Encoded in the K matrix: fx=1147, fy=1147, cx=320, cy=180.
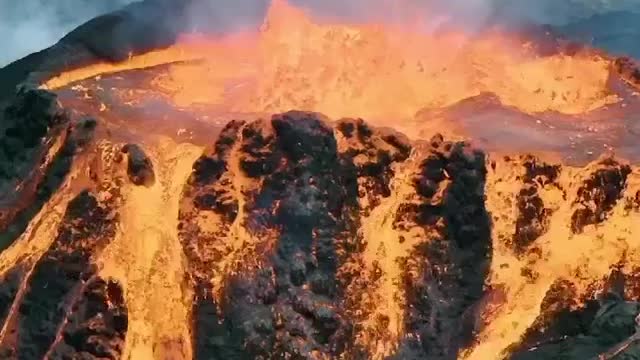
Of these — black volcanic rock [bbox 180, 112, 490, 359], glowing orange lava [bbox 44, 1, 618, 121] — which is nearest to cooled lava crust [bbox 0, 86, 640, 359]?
black volcanic rock [bbox 180, 112, 490, 359]

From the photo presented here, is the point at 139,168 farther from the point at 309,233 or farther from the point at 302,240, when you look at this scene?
the point at 309,233

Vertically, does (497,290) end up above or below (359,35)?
below

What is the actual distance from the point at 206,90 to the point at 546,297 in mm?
36165

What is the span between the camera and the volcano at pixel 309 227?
242ft

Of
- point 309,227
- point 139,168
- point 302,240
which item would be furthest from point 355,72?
point 139,168

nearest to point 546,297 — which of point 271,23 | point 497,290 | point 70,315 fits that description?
point 497,290

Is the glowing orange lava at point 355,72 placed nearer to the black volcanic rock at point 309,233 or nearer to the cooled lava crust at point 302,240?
the black volcanic rock at point 309,233

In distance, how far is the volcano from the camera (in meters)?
73.9

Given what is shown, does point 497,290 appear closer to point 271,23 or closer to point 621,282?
point 621,282

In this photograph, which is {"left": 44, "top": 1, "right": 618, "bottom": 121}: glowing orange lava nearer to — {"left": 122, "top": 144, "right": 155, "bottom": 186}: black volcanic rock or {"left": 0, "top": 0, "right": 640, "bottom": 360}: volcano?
{"left": 0, "top": 0, "right": 640, "bottom": 360}: volcano

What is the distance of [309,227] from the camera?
78.2 meters

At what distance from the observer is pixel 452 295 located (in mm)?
78438

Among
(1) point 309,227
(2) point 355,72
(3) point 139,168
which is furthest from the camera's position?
(2) point 355,72

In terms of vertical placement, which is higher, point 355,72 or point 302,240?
point 355,72
